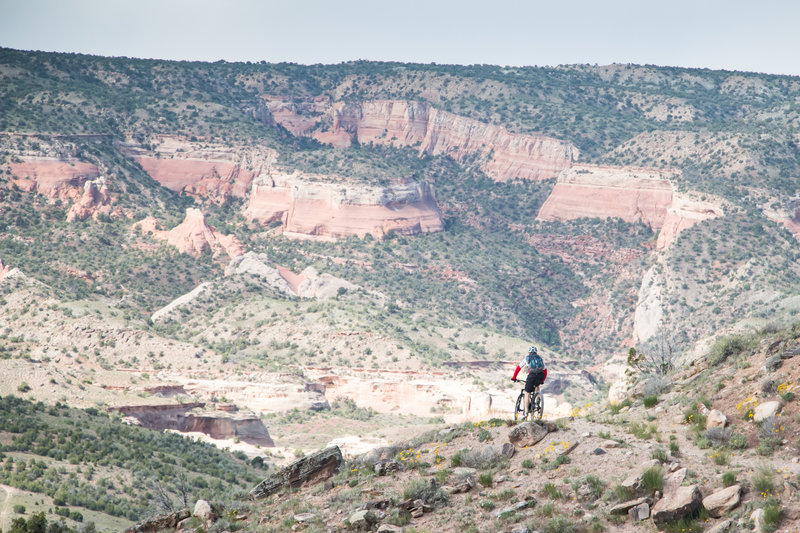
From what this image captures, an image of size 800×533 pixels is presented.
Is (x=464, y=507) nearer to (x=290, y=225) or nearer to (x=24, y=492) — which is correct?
(x=24, y=492)

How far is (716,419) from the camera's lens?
2094 cm

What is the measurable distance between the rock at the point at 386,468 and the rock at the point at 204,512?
4121mm

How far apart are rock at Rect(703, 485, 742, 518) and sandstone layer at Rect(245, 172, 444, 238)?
92733 mm

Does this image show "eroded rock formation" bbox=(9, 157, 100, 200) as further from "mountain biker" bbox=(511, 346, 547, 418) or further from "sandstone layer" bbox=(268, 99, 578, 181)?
"mountain biker" bbox=(511, 346, 547, 418)

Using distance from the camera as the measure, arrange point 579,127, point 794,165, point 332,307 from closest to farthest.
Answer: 1. point 332,307
2. point 794,165
3. point 579,127

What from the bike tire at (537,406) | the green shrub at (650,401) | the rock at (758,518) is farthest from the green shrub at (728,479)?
the bike tire at (537,406)

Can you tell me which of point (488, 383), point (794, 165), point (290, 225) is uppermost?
point (794, 165)

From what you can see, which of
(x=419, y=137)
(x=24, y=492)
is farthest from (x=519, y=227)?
(x=24, y=492)

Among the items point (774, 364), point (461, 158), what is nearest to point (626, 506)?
point (774, 364)

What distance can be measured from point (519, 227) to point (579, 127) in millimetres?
20193

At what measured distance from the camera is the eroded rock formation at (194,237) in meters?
104

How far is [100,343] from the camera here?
75062 millimetres

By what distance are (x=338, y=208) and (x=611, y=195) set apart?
33.2 m

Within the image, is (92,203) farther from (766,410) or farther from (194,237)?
(766,410)
